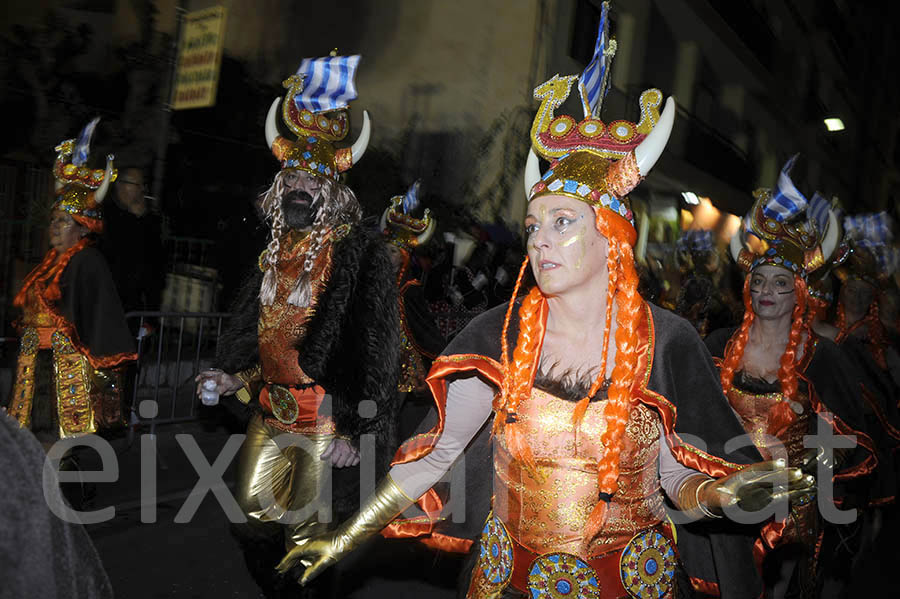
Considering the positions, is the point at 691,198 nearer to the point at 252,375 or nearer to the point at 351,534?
the point at 252,375

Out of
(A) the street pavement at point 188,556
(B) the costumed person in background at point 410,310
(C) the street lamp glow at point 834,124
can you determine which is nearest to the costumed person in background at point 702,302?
(B) the costumed person in background at point 410,310

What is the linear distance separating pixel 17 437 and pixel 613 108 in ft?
67.3

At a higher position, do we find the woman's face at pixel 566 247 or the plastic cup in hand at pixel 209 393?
the woman's face at pixel 566 247

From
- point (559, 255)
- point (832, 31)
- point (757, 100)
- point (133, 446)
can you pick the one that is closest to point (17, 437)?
point (559, 255)

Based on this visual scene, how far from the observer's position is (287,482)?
404cm

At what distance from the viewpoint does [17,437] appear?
123cm

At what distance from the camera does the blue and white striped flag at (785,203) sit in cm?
496

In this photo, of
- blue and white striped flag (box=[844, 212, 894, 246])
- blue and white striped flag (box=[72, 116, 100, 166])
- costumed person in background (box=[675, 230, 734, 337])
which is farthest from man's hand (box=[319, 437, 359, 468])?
costumed person in background (box=[675, 230, 734, 337])

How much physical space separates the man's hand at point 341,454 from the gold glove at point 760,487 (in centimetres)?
206

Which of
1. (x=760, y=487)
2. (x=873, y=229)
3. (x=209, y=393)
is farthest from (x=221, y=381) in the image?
(x=873, y=229)

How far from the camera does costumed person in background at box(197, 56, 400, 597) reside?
4020 millimetres

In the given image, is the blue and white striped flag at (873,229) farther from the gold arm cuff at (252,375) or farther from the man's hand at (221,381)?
the man's hand at (221,381)

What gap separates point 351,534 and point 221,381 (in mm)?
1834

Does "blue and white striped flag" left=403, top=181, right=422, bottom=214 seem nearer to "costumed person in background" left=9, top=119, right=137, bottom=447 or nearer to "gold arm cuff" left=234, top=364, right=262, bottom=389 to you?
"costumed person in background" left=9, top=119, right=137, bottom=447
